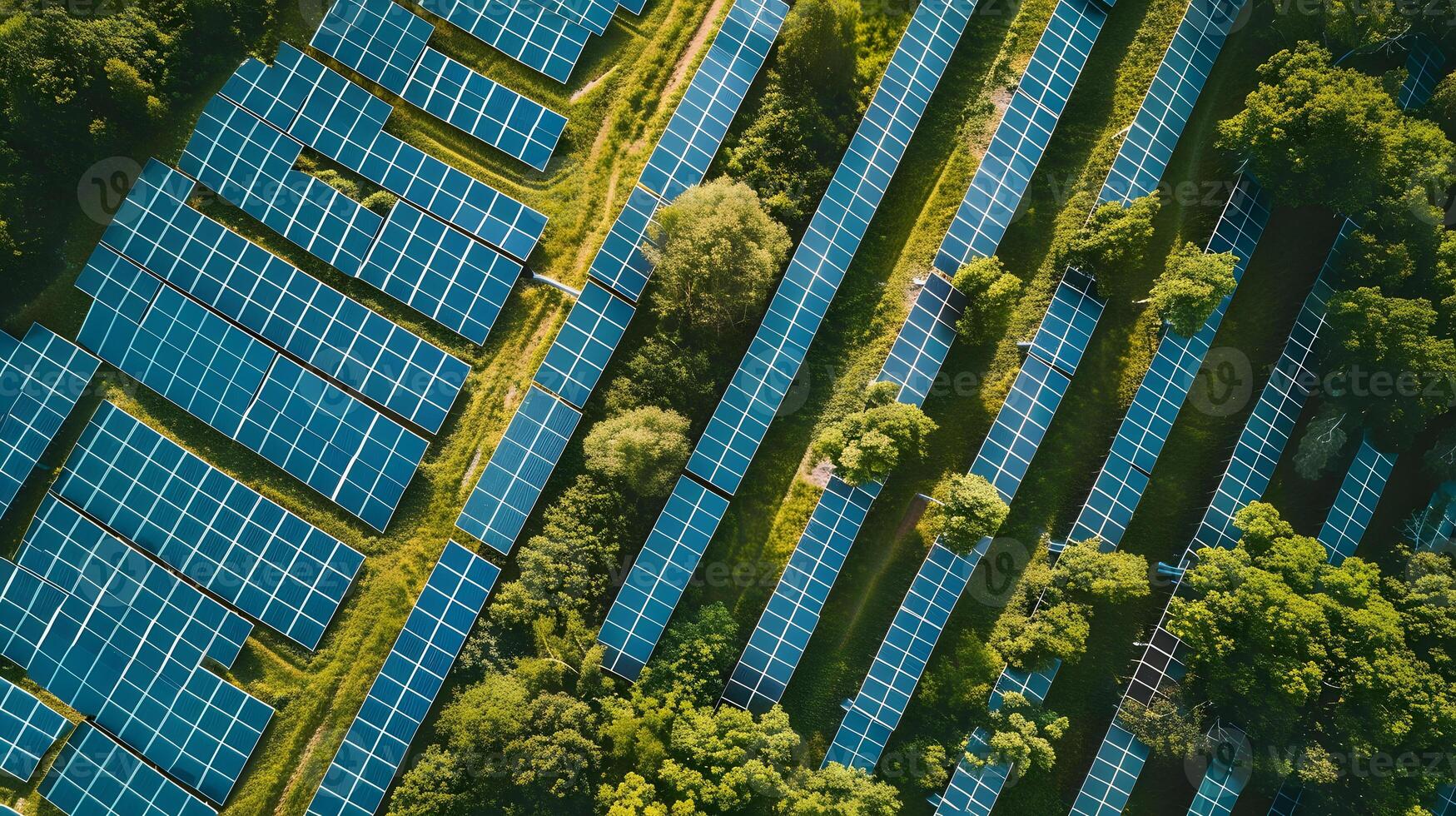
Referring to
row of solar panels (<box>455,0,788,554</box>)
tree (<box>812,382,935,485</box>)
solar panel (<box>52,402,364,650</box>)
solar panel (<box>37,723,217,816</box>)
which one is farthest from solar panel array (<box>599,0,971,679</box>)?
solar panel (<box>37,723,217,816</box>)

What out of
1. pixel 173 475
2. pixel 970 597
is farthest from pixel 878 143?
pixel 173 475

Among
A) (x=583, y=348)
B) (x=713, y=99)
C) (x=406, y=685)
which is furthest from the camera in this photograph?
(x=713, y=99)

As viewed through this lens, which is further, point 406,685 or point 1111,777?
point 1111,777

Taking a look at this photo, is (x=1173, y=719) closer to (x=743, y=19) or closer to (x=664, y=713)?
(x=664, y=713)

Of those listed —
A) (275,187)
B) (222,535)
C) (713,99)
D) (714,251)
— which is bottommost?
(222,535)

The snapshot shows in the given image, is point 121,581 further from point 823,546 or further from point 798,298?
point 798,298

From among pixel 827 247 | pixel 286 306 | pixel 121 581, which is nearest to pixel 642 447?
pixel 827 247

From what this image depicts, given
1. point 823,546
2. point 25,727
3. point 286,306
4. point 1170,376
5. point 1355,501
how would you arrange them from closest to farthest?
point 25,727
point 286,306
point 823,546
point 1170,376
point 1355,501
